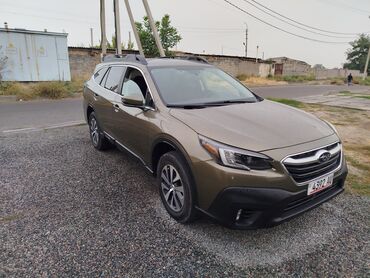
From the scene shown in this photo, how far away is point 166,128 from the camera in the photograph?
8.80 feet

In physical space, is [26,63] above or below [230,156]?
above

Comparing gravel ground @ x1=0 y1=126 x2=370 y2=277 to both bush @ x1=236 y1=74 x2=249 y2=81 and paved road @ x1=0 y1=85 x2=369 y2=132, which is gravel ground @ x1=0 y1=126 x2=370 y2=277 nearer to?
paved road @ x1=0 y1=85 x2=369 y2=132

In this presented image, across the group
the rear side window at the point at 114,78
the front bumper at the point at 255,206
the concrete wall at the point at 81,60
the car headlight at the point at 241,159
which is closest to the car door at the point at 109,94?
the rear side window at the point at 114,78

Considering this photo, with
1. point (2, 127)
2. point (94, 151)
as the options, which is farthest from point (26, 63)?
point (94, 151)

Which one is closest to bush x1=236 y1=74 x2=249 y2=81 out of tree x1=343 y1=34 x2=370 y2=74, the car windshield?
the car windshield

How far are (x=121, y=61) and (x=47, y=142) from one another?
259cm

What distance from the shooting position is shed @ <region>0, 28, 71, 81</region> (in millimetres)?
14336

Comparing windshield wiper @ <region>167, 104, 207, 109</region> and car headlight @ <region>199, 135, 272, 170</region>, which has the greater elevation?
windshield wiper @ <region>167, 104, 207, 109</region>

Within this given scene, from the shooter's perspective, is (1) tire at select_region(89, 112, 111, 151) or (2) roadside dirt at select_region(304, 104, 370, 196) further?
(1) tire at select_region(89, 112, 111, 151)

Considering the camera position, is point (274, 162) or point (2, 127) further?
point (2, 127)

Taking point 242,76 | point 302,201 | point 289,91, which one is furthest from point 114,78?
point 242,76

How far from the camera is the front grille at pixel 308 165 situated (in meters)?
2.19

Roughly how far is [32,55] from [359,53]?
252 ft

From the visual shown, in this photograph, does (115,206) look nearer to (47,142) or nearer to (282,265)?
(282,265)
